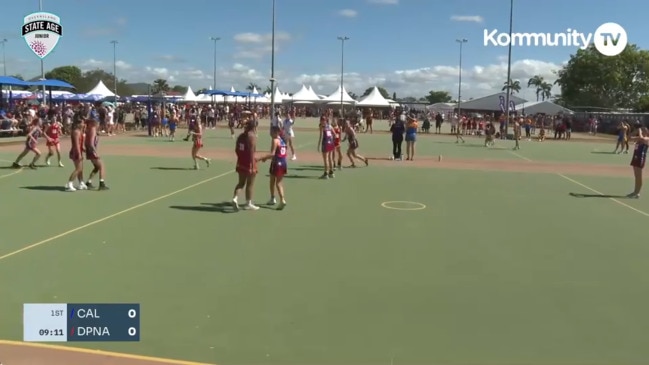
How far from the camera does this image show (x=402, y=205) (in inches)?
497

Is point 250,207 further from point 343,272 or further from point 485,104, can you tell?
point 485,104

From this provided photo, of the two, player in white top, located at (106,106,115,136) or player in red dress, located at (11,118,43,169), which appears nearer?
player in red dress, located at (11,118,43,169)

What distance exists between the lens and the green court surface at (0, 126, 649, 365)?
17.3 feet

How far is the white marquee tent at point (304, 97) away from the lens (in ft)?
266

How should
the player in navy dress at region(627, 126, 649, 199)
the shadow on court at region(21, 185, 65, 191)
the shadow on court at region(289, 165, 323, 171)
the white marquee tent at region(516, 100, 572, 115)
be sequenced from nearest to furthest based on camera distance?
the shadow on court at region(21, 185, 65, 191)
the player in navy dress at region(627, 126, 649, 199)
the shadow on court at region(289, 165, 323, 171)
the white marquee tent at region(516, 100, 572, 115)

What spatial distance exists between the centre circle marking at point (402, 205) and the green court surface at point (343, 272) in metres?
0.07

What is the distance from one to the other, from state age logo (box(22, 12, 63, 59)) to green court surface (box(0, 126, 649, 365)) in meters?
20.2

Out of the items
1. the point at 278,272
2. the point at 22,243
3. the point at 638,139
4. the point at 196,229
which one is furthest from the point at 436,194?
the point at 22,243

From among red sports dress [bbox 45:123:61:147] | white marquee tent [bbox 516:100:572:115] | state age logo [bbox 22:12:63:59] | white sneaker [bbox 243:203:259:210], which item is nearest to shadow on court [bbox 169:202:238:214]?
white sneaker [bbox 243:203:259:210]

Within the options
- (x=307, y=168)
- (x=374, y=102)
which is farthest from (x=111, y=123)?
(x=374, y=102)

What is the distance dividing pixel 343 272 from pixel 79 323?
3.21 m

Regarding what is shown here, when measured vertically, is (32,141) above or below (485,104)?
below

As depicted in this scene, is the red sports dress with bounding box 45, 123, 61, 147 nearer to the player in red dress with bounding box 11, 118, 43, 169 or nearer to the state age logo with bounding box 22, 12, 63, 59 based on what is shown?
the player in red dress with bounding box 11, 118, 43, 169

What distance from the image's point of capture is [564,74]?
9488 cm
